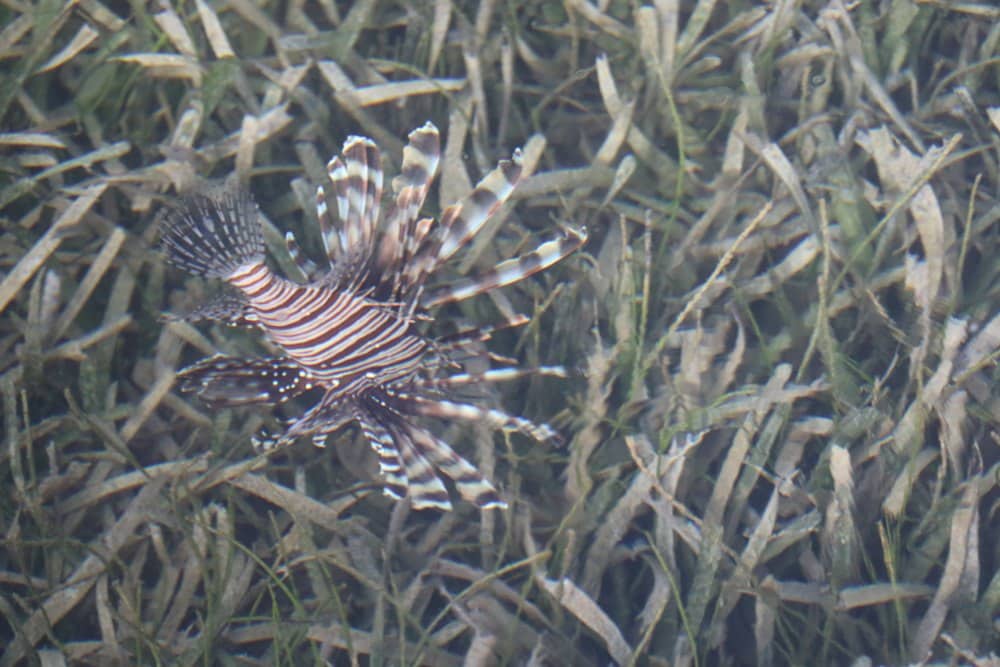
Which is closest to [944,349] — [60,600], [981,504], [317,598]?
[981,504]

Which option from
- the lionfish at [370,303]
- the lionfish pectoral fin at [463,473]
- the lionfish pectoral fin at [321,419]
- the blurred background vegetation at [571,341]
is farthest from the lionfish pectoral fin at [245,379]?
the lionfish pectoral fin at [463,473]

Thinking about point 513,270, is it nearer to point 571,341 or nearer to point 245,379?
point 571,341

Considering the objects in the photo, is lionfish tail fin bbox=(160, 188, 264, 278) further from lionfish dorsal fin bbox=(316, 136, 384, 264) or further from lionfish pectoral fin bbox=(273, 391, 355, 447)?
lionfish pectoral fin bbox=(273, 391, 355, 447)

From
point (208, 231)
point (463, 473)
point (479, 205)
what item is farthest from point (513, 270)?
point (208, 231)

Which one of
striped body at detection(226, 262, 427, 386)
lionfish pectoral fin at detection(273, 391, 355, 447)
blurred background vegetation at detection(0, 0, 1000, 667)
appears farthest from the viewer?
blurred background vegetation at detection(0, 0, 1000, 667)

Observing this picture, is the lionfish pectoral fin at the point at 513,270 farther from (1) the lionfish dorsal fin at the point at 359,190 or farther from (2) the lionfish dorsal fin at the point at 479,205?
(1) the lionfish dorsal fin at the point at 359,190

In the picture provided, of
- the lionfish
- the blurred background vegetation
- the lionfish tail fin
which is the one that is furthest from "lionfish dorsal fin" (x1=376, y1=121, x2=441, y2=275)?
the blurred background vegetation
